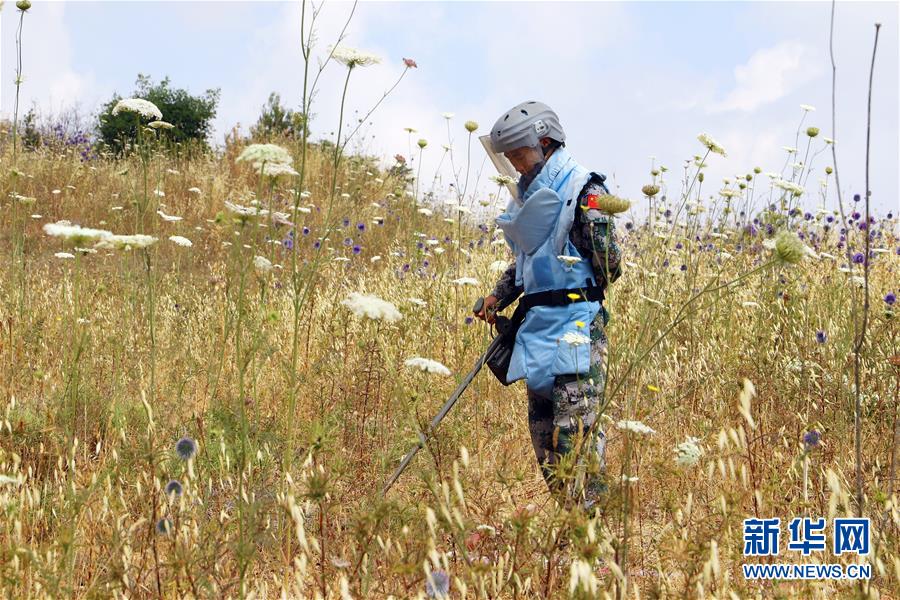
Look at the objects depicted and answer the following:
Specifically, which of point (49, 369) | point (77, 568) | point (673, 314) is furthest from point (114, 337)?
point (673, 314)

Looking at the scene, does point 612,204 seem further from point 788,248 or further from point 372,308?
point 372,308

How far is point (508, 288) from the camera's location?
3500 millimetres

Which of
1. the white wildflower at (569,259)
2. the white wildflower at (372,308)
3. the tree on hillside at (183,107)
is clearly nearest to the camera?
the white wildflower at (372,308)

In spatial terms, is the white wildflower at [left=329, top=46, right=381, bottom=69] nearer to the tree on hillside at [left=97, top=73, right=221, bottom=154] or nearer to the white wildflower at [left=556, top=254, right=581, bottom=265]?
the white wildflower at [left=556, top=254, right=581, bottom=265]

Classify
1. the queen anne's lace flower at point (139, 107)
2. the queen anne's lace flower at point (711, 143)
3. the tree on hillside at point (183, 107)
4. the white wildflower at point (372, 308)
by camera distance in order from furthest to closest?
the tree on hillside at point (183, 107) < the queen anne's lace flower at point (711, 143) < the queen anne's lace flower at point (139, 107) < the white wildflower at point (372, 308)

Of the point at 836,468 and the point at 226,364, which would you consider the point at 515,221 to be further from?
the point at 226,364

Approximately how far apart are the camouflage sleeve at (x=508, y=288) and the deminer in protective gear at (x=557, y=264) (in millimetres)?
199

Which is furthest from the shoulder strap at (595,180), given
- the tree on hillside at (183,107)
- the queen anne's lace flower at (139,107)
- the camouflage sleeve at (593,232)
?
the tree on hillside at (183,107)

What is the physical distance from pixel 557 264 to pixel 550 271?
0.12 feet

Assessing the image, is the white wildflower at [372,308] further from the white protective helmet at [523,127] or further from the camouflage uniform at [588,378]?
the white protective helmet at [523,127]

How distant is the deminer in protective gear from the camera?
Answer: 10.2 feet

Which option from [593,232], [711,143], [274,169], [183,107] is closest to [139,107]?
[274,169]

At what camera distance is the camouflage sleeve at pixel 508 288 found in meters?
3.49

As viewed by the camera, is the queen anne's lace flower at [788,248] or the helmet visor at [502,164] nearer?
the queen anne's lace flower at [788,248]
